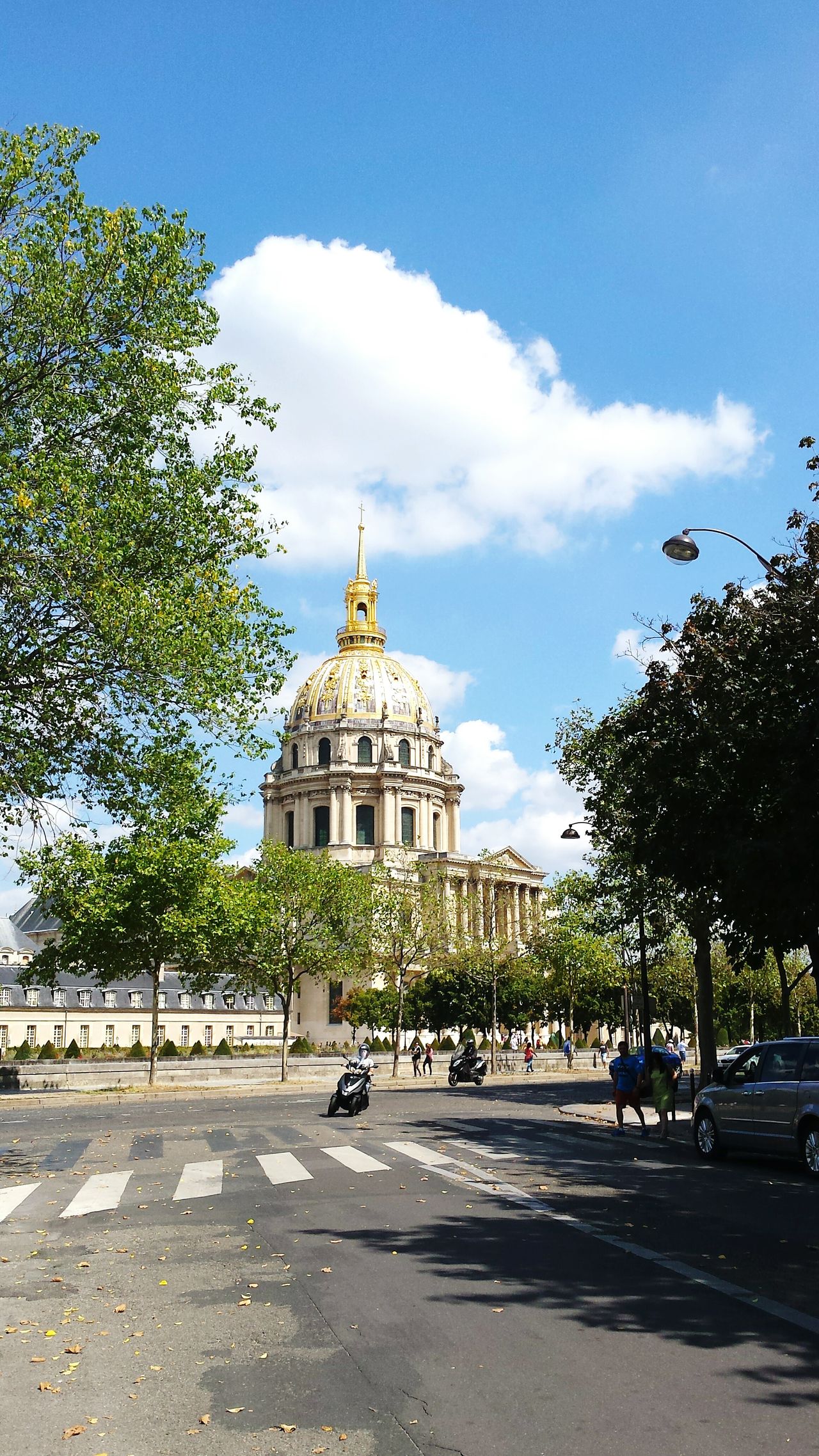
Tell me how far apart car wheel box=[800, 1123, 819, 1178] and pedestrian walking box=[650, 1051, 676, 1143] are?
5.32 metres

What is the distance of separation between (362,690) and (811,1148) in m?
109

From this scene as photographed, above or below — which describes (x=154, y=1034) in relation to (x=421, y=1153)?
above

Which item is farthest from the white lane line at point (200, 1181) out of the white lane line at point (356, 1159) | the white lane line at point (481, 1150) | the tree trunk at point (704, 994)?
the tree trunk at point (704, 994)

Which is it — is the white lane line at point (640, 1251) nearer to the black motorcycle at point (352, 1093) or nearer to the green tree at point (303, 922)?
the black motorcycle at point (352, 1093)

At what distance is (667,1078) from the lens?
829 inches

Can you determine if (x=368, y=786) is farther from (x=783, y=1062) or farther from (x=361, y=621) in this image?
(x=783, y=1062)

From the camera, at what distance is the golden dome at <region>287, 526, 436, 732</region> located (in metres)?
122

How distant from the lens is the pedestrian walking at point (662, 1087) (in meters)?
20.6

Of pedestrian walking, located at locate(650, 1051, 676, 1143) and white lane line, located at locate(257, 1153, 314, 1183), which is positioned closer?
white lane line, located at locate(257, 1153, 314, 1183)

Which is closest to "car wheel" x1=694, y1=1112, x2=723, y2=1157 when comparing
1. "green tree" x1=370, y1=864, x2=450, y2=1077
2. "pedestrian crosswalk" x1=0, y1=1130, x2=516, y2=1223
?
"pedestrian crosswalk" x1=0, y1=1130, x2=516, y2=1223

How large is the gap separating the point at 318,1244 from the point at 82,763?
9825 millimetres

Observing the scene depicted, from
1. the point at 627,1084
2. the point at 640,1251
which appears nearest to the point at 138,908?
the point at 627,1084

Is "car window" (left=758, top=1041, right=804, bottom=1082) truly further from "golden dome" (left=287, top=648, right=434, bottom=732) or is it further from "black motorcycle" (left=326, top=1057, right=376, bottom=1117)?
"golden dome" (left=287, top=648, right=434, bottom=732)

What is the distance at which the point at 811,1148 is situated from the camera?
1520 centimetres
